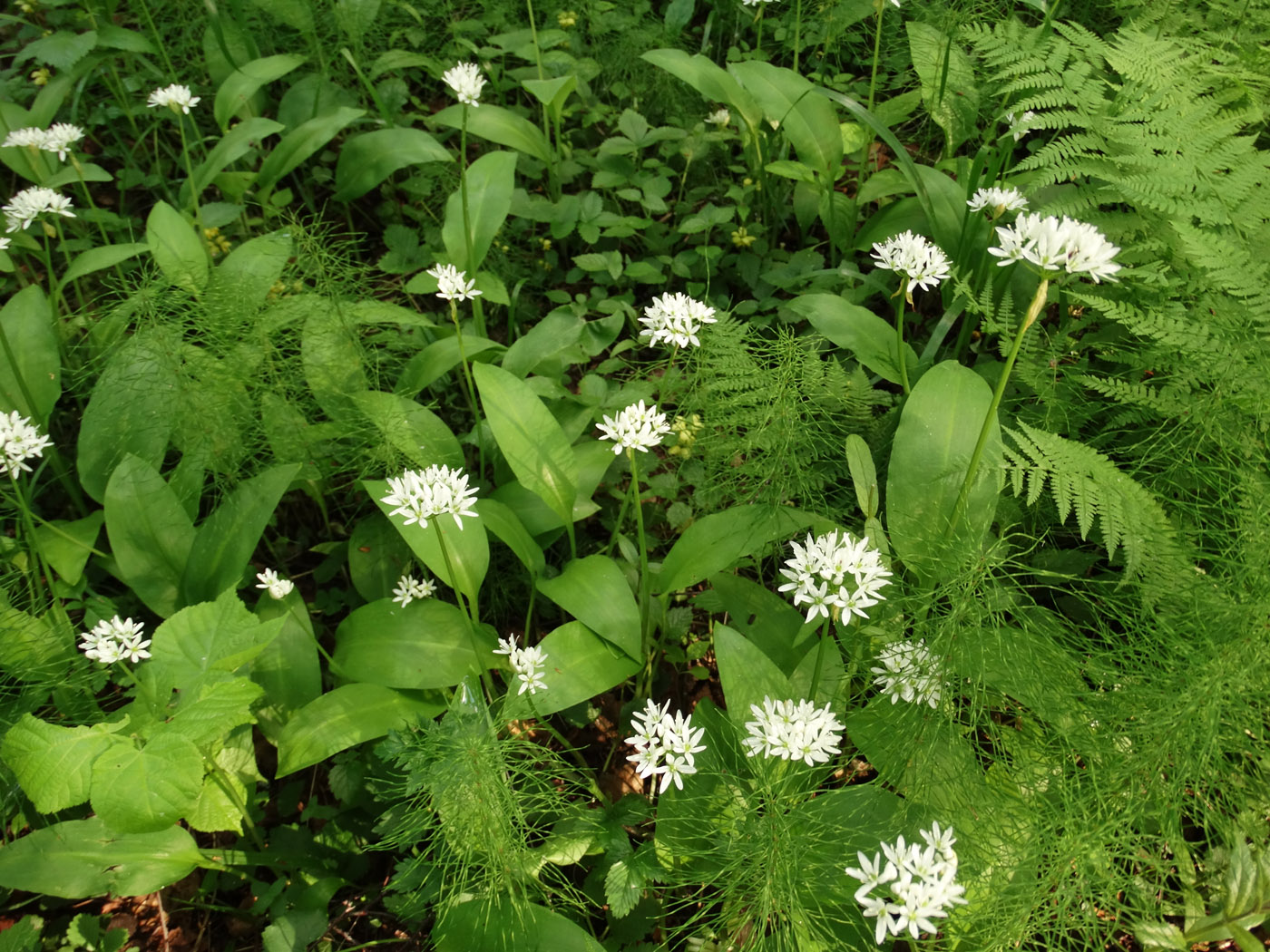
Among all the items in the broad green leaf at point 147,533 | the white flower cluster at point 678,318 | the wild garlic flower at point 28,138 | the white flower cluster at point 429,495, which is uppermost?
the white flower cluster at point 678,318

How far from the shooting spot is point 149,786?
1.65 meters

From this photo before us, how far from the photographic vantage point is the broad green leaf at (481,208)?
2.96m

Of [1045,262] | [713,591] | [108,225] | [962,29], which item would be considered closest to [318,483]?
[713,591]

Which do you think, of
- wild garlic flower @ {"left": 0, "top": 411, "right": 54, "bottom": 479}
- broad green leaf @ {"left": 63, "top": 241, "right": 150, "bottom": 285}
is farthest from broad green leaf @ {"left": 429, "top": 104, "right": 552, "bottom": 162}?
wild garlic flower @ {"left": 0, "top": 411, "right": 54, "bottom": 479}

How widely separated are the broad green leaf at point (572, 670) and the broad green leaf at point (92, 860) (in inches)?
33.8

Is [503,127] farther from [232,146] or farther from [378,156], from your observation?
[232,146]

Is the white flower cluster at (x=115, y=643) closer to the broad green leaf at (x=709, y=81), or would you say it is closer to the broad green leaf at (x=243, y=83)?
the broad green leaf at (x=243, y=83)

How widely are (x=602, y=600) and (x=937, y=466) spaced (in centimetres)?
90

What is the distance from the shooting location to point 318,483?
264 centimetres

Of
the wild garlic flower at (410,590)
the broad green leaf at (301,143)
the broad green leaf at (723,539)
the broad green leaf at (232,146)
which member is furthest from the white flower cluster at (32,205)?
the broad green leaf at (723,539)

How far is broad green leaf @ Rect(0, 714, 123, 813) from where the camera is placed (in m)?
1.66

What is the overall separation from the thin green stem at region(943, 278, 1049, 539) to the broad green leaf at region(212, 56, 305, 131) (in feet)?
9.85

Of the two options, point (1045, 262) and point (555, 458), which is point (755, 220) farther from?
point (1045, 262)

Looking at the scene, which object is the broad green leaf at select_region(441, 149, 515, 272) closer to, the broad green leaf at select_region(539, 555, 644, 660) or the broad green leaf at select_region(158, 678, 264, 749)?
the broad green leaf at select_region(539, 555, 644, 660)
